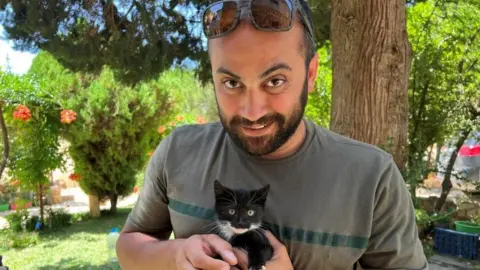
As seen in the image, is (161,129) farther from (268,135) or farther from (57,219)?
(268,135)

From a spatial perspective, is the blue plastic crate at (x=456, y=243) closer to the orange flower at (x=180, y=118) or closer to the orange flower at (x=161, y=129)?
the orange flower at (x=161, y=129)

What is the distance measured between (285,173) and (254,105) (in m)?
0.23

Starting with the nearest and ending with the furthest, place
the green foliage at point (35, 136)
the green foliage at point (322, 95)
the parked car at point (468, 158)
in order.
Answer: the parked car at point (468, 158)
the green foliage at point (35, 136)
the green foliage at point (322, 95)

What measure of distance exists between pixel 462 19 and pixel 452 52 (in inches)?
24.5

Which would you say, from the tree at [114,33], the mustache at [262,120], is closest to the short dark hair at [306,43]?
the mustache at [262,120]

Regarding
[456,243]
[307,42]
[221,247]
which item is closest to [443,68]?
[456,243]

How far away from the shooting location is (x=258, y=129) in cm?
124

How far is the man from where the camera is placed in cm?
123

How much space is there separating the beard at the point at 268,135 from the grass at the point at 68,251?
6.80m

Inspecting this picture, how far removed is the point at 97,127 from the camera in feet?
34.7

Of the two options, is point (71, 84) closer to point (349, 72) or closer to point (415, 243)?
point (349, 72)

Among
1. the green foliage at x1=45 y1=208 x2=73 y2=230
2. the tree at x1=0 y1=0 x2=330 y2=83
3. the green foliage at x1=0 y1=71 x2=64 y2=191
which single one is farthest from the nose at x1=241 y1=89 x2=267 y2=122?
the green foliage at x1=45 y1=208 x2=73 y2=230

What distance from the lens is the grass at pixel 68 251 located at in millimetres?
7555

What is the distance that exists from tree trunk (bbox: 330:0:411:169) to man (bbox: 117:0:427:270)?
9.86 feet
